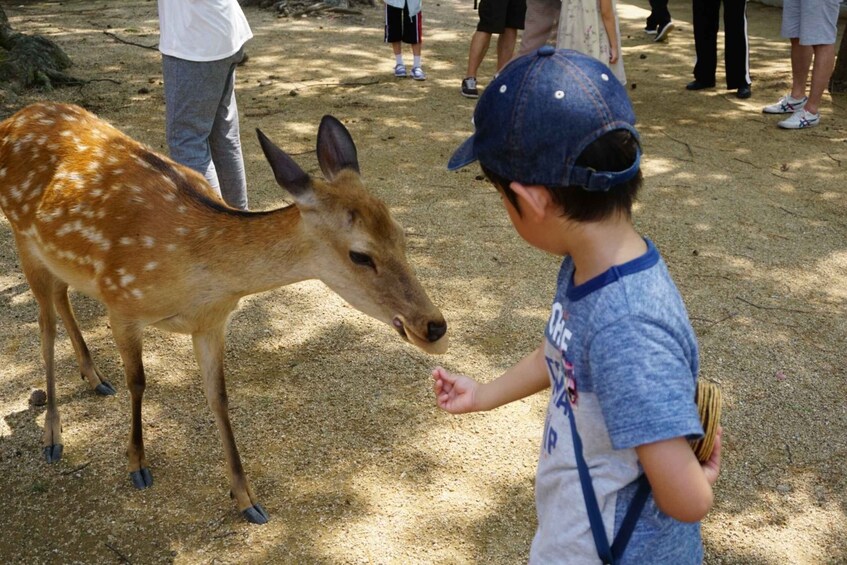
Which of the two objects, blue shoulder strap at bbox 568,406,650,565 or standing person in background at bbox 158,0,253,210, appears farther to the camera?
standing person in background at bbox 158,0,253,210

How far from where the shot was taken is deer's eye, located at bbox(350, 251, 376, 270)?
2.50 m

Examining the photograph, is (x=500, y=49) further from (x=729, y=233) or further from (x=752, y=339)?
(x=752, y=339)

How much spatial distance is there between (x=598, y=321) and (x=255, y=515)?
6.15 feet

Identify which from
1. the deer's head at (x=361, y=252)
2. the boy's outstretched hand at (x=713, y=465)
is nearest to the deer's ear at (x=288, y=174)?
the deer's head at (x=361, y=252)

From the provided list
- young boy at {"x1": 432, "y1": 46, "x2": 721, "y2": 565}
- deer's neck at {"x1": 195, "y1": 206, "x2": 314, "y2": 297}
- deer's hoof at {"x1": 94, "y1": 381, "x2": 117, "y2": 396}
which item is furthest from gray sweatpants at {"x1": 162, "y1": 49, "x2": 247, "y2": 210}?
young boy at {"x1": 432, "y1": 46, "x2": 721, "y2": 565}

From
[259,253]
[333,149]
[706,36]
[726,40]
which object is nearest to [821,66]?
[726,40]

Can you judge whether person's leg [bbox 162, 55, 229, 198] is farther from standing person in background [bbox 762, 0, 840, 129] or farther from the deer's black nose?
standing person in background [bbox 762, 0, 840, 129]

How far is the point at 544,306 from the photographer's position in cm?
423

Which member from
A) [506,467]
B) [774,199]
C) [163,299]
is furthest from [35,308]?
[774,199]

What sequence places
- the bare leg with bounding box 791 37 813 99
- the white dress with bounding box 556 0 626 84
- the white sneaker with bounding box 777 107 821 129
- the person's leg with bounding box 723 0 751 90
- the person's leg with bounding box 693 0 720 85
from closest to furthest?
the white dress with bounding box 556 0 626 84 → the bare leg with bounding box 791 37 813 99 → the white sneaker with bounding box 777 107 821 129 → the person's leg with bounding box 723 0 751 90 → the person's leg with bounding box 693 0 720 85

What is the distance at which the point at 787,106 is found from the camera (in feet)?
23.8

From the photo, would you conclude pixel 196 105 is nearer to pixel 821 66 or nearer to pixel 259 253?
pixel 259 253

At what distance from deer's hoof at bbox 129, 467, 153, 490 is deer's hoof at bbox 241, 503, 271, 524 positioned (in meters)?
0.41

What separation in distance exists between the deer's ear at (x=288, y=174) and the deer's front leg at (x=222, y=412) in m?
0.67
